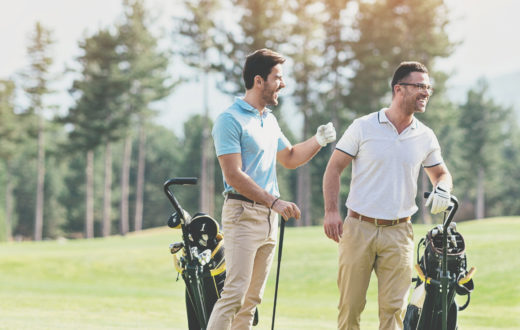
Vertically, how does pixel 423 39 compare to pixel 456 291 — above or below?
above

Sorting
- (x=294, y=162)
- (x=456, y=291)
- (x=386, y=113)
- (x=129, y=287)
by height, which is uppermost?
(x=386, y=113)

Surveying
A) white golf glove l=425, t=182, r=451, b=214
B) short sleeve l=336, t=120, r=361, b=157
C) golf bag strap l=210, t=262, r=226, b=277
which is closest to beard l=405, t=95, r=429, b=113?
short sleeve l=336, t=120, r=361, b=157

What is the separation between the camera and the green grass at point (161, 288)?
10.2 metres

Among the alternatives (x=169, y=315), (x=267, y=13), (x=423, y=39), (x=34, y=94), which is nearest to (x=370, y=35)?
(x=423, y=39)

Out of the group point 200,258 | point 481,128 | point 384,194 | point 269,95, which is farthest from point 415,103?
point 481,128

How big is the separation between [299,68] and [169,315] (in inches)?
1321

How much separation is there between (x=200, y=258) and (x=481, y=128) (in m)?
55.4

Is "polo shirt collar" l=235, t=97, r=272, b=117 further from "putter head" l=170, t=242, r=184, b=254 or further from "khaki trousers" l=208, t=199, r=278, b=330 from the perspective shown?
"putter head" l=170, t=242, r=184, b=254

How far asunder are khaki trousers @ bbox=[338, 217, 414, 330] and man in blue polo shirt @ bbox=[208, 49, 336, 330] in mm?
557

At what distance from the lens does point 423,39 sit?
39.7 m

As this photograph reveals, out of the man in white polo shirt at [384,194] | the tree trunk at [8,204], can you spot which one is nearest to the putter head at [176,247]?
the man in white polo shirt at [384,194]

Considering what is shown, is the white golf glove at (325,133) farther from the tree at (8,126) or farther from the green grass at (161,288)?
the tree at (8,126)

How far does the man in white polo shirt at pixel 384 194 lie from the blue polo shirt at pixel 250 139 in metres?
0.40

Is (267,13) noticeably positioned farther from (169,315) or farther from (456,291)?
(456,291)
